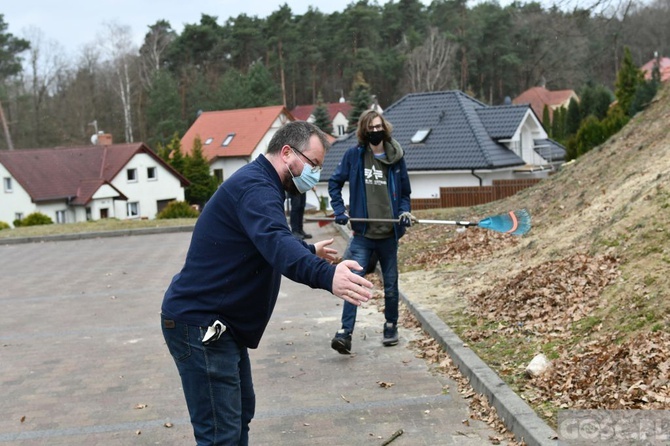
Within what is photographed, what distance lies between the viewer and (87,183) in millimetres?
52688

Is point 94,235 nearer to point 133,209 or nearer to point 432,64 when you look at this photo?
point 133,209

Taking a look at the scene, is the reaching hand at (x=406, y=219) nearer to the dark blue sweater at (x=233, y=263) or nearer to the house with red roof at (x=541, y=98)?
the dark blue sweater at (x=233, y=263)

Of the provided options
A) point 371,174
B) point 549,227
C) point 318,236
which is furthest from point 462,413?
point 318,236

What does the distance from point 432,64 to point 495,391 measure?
229 ft

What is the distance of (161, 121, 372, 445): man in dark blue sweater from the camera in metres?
4.00

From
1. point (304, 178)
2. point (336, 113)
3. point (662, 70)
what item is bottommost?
point (304, 178)

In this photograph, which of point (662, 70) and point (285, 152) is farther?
point (662, 70)

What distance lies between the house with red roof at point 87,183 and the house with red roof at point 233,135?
5.85 metres

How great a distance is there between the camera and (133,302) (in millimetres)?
11367

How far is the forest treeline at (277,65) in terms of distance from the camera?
2712 inches

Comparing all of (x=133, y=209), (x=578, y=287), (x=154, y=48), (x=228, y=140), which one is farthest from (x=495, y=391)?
(x=154, y=48)

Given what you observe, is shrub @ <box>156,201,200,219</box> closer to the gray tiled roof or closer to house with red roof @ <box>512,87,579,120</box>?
the gray tiled roof

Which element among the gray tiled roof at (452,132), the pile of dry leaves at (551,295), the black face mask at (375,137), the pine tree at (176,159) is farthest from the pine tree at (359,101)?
the black face mask at (375,137)

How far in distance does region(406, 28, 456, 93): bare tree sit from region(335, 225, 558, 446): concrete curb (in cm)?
6630
